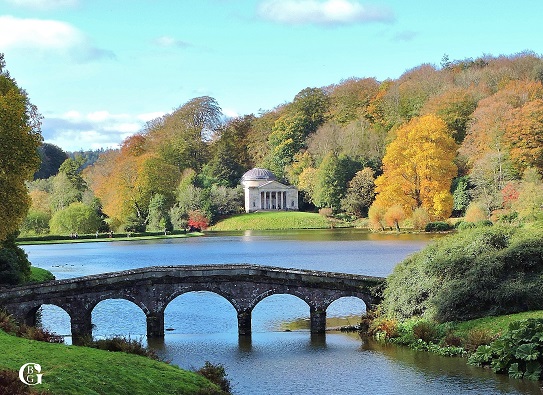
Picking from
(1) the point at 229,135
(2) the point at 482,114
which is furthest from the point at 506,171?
(1) the point at 229,135

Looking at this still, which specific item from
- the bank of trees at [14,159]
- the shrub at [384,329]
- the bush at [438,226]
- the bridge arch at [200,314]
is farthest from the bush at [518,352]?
the bush at [438,226]

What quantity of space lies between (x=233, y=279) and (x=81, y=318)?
714cm

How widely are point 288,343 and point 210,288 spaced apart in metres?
4.81

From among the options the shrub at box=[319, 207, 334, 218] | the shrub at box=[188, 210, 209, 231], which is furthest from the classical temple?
the shrub at box=[188, 210, 209, 231]

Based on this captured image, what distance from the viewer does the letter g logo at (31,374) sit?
17250mm

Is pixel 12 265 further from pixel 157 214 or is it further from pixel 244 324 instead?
pixel 157 214

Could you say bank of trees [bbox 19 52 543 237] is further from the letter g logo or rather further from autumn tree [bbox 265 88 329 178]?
the letter g logo

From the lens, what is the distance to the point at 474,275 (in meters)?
33.3

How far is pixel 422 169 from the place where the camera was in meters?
97.8

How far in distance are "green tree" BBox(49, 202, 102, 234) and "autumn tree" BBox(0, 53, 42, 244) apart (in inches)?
2751

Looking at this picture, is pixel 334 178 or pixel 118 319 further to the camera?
pixel 334 178

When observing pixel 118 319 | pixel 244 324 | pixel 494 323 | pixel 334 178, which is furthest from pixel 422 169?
pixel 494 323

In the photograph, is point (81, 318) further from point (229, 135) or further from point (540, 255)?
point (229, 135)

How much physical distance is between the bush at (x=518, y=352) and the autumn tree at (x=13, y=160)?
22804 millimetres
